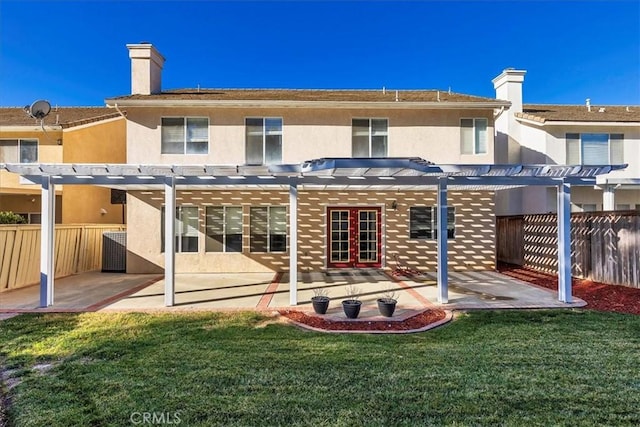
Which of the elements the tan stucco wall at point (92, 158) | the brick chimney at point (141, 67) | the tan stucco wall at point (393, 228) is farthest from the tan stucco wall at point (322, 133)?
the tan stucco wall at point (92, 158)

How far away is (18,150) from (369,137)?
1501 cm

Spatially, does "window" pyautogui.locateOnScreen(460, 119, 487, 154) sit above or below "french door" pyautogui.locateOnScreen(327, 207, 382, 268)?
above

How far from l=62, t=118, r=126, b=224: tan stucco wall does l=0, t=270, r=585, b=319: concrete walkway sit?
403 cm

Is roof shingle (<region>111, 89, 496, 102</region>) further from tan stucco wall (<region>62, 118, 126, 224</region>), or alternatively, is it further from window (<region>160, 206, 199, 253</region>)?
tan stucco wall (<region>62, 118, 126, 224</region>)

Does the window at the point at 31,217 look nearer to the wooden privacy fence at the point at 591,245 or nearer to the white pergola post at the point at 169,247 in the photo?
the white pergola post at the point at 169,247

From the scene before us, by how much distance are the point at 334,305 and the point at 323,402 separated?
4235 millimetres

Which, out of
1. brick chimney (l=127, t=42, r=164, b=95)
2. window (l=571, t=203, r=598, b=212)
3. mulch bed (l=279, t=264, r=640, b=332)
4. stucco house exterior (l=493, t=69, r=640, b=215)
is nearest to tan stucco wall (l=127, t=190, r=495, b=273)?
mulch bed (l=279, t=264, r=640, b=332)

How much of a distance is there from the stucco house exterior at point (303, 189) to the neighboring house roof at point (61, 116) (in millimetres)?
4196

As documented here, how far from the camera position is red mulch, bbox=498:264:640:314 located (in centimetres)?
794

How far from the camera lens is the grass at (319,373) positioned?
12.1 ft

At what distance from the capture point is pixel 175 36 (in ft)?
51.1

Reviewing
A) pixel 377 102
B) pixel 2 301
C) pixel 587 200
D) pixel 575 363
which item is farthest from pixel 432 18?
pixel 2 301

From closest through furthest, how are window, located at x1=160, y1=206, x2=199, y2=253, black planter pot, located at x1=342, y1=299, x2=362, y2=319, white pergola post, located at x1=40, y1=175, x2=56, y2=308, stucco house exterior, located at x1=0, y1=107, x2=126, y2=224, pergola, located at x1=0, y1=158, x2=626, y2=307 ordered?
black planter pot, located at x1=342, y1=299, x2=362, y2=319
pergola, located at x1=0, y1=158, x2=626, y2=307
white pergola post, located at x1=40, y1=175, x2=56, y2=308
window, located at x1=160, y1=206, x2=199, y2=253
stucco house exterior, located at x1=0, y1=107, x2=126, y2=224

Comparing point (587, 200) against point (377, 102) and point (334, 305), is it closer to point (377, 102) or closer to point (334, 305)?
point (377, 102)
